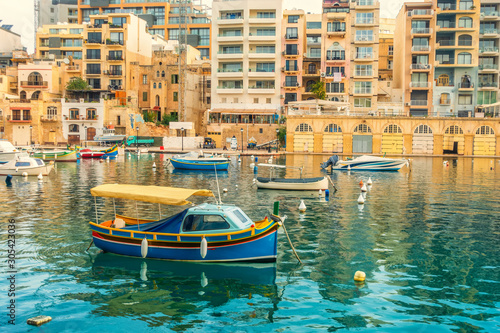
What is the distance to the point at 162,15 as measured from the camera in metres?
130

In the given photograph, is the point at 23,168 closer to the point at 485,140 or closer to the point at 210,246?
the point at 210,246

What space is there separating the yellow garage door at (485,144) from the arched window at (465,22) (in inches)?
825

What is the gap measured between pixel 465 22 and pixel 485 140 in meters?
22.2

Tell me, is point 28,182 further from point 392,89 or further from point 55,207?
point 392,89

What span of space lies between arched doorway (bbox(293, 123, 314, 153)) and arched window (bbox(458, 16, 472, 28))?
33.6m

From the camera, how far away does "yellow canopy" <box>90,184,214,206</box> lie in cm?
1830

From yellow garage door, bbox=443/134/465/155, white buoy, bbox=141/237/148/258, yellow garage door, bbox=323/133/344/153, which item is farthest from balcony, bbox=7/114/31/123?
white buoy, bbox=141/237/148/258

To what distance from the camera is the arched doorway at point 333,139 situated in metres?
80.6

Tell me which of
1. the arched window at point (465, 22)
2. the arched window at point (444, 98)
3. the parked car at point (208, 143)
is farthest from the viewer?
the arched window at point (444, 98)

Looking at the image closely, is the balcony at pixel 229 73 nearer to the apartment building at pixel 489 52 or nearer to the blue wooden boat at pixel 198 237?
the apartment building at pixel 489 52

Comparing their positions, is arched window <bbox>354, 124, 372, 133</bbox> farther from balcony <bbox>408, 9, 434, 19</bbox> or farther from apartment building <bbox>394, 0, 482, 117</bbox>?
balcony <bbox>408, 9, 434, 19</bbox>

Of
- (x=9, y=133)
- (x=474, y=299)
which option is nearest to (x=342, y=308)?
(x=474, y=299)

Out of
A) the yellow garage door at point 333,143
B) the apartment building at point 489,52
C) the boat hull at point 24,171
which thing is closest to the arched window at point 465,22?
the apartment building at point 489,52

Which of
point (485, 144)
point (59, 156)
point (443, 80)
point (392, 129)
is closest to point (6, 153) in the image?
point (59, 156)
